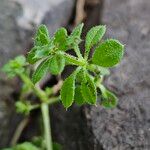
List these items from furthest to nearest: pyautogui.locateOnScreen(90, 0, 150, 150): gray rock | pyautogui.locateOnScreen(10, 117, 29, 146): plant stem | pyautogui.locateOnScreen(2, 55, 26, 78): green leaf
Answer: pyautogui.locateOnScreen(10, 117, 29, 146): plant stem → pyautogui.locateOnScreen(2, 55, 26, 78): green leaf → pyautogui.locateOnScreen(90, 0, 150, 150): gray rock

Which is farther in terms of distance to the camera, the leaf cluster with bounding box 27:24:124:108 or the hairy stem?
the hairy stem

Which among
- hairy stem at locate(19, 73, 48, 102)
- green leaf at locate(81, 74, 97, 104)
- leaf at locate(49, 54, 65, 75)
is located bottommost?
green leaf at locate(81, 74, 97, 104)

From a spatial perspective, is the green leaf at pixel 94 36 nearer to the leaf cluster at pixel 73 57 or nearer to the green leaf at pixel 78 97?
the leaf cluster at pixel 73 57

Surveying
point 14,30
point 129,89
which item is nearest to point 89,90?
point 129,89

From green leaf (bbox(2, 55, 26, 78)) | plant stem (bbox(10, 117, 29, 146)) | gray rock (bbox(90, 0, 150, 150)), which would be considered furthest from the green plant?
plant stem (bbox(10, 117, 29, 146))

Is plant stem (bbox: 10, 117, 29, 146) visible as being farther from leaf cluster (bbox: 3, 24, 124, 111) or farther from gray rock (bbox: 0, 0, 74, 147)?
leaf cluster (bbox: 3, 24, 124, 111)
